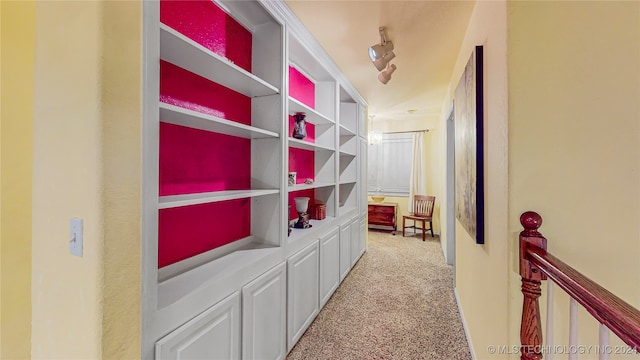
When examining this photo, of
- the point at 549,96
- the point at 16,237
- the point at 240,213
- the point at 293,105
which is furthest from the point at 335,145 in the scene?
the point at 16,237

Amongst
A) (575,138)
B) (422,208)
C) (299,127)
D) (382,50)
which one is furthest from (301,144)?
(422,208)

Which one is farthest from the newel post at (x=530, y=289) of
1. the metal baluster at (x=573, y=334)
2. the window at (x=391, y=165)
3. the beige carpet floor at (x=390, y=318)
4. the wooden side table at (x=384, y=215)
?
the window at (x=391, y=165)

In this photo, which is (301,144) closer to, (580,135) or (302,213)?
(302,213)

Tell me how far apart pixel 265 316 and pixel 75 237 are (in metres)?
1.08

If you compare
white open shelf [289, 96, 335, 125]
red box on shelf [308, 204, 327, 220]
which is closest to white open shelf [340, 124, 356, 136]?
white open shelf [289, 96, 335, 125]

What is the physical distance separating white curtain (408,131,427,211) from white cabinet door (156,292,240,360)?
191 inches

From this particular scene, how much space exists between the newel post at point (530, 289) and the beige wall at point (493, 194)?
0.10m

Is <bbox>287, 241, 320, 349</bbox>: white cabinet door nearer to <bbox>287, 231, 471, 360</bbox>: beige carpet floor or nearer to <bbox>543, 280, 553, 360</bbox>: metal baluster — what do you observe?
→ <bbox>287, 231, 471, 360</bbox>: beige carpet floor

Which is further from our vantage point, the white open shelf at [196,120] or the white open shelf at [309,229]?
the white open shelf at [309,229]

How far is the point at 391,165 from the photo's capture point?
19.5 feet

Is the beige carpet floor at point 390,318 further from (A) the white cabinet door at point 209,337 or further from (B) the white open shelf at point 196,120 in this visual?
(B) the white open shelf at point 196,120

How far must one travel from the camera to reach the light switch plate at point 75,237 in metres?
0.83

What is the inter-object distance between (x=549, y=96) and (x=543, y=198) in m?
0.43

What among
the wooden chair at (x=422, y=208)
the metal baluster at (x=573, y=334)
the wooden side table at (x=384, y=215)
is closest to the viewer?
the metal baluster at (x=573, y=334)
